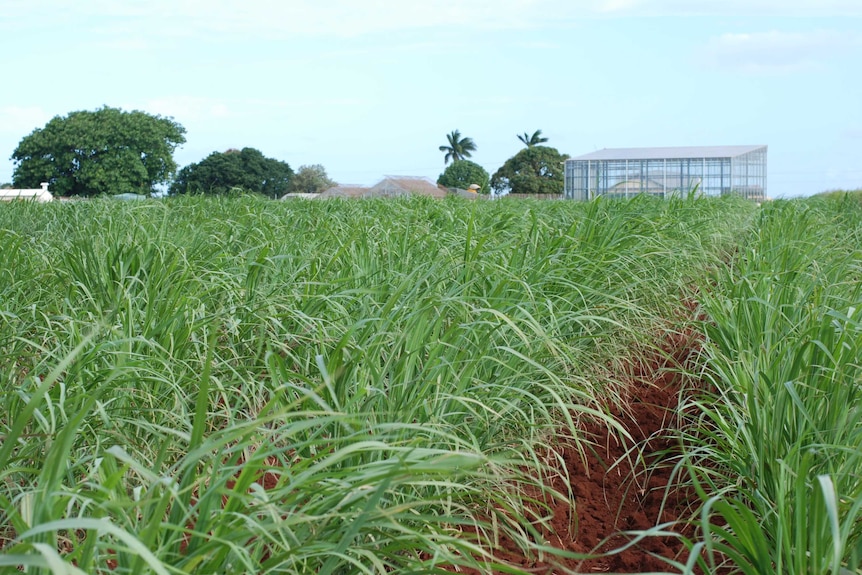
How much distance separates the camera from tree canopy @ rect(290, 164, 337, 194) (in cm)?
5675

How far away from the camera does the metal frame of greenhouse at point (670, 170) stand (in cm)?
2784

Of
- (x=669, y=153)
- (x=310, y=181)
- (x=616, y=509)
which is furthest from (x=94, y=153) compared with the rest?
(x=616, y=509)

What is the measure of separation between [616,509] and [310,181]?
56.7 m

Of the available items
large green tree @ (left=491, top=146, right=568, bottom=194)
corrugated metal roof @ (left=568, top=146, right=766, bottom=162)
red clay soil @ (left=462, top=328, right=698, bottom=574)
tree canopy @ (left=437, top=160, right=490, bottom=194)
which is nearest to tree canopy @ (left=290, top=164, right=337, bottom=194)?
tree canopy @ (left=437, top=160, right=490, bottom=194)

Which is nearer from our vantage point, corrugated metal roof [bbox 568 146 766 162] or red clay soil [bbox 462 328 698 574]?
red clay soil [bbox 462 328 698 574]

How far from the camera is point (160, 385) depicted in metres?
2.48

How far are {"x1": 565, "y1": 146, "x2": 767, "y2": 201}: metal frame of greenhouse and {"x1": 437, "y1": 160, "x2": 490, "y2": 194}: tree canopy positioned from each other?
26.7 m

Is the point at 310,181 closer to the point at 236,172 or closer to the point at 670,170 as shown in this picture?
the point at 236,172

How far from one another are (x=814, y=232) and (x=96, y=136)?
42835 millimetres

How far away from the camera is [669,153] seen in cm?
3034

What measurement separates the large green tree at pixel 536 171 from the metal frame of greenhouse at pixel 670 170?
1970 cm

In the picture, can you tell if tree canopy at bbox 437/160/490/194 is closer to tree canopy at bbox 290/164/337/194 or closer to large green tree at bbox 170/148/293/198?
tree canopy at bbox 290/164/337/194

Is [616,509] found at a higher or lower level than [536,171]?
lower

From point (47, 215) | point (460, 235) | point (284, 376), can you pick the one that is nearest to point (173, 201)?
point (47, 215)
